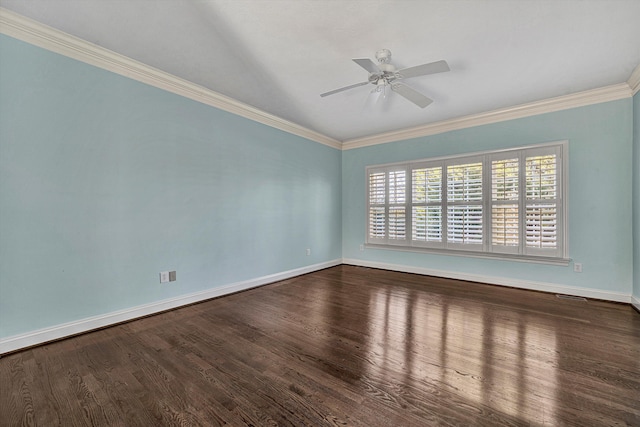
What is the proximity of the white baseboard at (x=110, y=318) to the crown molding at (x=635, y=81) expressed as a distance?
515cm

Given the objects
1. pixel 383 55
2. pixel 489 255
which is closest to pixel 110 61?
pixel 383 55

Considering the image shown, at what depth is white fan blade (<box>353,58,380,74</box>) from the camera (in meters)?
2.27

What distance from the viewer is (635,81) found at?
2967 mm

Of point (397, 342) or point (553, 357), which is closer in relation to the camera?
point (553, 357)

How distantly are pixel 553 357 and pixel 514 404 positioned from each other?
0.83 meters

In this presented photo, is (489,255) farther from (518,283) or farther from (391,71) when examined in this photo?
(391,71)

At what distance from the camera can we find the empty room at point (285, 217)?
1685mm

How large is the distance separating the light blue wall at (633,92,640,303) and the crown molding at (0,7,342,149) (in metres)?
4.64

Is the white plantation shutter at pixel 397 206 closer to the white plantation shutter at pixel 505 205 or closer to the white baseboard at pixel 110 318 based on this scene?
the white plantation shutter at pixel 505 205

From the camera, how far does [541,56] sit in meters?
2.63

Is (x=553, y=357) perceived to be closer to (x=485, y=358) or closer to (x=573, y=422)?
(x=485, y=358)

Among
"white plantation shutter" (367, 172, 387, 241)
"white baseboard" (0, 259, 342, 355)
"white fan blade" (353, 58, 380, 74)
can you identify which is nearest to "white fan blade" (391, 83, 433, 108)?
"white fan blade" (353, 58, 380, 74)

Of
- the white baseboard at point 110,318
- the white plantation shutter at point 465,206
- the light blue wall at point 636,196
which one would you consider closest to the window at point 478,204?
the white plantation shutter at point 465,206

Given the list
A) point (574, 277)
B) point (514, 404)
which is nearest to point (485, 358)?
point (514, 404)
